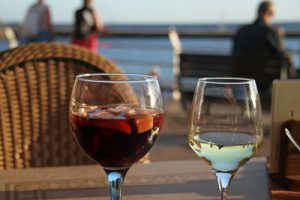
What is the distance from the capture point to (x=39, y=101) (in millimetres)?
1711

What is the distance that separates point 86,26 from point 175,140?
8.52ft

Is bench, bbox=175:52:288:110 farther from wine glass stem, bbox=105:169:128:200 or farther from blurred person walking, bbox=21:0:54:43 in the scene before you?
wine glass stem, bbox=105:169:128:200

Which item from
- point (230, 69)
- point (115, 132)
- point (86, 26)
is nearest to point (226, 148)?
point (115, 132)

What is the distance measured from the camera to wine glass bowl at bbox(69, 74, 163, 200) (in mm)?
911

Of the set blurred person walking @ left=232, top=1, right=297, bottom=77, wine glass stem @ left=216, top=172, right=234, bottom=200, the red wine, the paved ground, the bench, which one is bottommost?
the paved ground

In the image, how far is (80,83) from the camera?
0.95 metres

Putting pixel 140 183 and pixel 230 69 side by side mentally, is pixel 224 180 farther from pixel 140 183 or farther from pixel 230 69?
pixel 230 69

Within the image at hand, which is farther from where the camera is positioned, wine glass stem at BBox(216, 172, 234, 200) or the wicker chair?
the wicker chair

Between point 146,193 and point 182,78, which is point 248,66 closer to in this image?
point 182,78

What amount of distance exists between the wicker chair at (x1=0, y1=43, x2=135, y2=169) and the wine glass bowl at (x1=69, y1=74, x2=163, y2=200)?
2.37 feet

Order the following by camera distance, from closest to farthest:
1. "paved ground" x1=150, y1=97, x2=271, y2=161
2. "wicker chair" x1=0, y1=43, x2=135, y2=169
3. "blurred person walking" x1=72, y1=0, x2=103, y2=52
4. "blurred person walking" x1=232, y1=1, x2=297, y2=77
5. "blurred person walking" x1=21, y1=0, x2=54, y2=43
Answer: "wicker chair" x1=0, y1=43, x2=135, y2=169 < "paved ground" x1=150, y1=97, x2=271, y2=161 < "blurred person walking" x1=232, y1=1, x2=297, y2=77 < "blurred person walking" x1=72, y1=0, x2=103, y2=52 < "blurred person walking" x1=21, y1=0, x2=54, y2=43

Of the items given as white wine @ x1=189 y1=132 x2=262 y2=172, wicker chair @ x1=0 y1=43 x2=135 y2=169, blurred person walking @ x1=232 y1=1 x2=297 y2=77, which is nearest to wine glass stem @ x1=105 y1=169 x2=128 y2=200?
white wine @ x1=189 y1=132 x2=262 y2=172

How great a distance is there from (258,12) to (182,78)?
97cm

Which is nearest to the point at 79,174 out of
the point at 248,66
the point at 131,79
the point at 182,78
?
the point at 131,79
